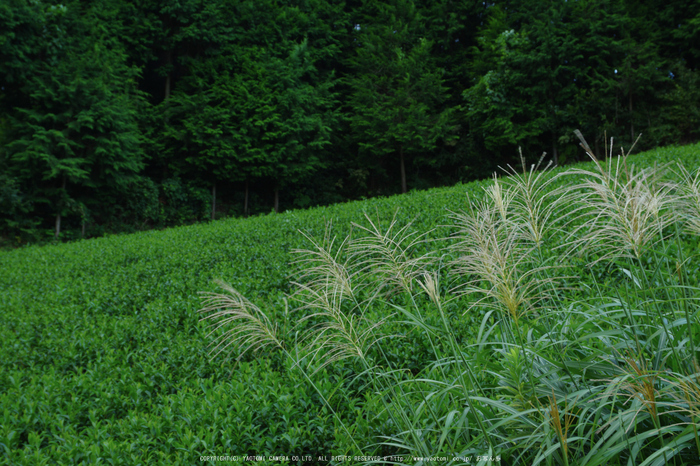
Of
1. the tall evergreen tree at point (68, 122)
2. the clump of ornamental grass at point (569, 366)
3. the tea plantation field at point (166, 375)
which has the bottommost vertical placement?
the tea plantation field at point (166, 375)

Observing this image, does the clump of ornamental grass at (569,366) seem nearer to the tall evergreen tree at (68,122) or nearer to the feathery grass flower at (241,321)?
the feathery grass flower at (241,321)

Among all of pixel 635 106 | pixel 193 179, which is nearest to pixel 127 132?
pixel 193 179

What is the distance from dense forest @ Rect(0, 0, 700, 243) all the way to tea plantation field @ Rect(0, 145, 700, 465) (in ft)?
35.6

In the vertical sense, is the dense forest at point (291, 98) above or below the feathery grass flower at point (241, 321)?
above

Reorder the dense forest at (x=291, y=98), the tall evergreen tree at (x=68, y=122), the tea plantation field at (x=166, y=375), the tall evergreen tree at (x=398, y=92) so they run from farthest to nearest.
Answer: the tall evergreen tree at (x=398, y=92) < the dense forest at (x=291, y=98) < the tall evergreen tree at (x=68, y=122) < the tea plantation field at (x=166, y=375)

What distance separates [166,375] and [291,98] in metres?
19.1

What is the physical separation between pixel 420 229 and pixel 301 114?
53.6 feet

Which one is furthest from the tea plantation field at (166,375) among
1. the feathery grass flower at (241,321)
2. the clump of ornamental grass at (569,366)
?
the clump of ornamental grass at (569,366)

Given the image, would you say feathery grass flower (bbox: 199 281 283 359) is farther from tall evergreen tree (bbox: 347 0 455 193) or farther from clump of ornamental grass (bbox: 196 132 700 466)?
tall evergreen tree (bbox: 347 0 455 193)

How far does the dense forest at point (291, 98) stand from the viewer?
15930 mm

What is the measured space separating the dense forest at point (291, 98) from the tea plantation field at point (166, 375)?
35.6 feet

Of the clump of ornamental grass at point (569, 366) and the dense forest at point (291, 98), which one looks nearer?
the clump of ornamental grass at point (569, 366)

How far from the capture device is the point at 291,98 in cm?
2083

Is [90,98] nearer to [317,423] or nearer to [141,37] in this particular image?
[141,37]
